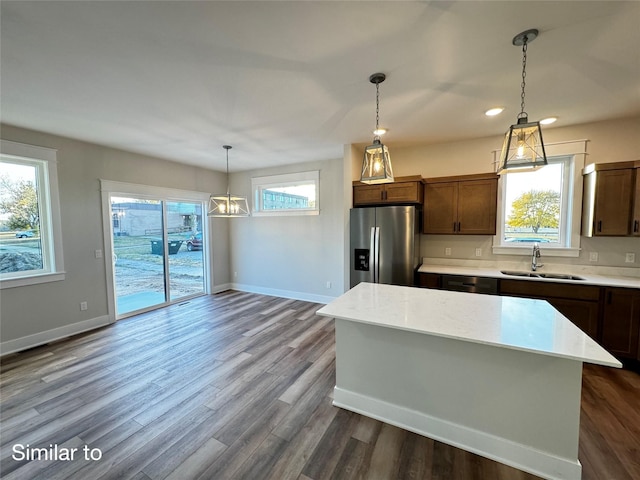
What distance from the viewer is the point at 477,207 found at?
3.52 m

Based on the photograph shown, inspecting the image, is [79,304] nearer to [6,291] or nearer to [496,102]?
[6,291]

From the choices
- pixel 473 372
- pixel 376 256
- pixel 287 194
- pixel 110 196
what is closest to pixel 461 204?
pixel 376 256

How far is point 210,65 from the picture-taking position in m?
1.98

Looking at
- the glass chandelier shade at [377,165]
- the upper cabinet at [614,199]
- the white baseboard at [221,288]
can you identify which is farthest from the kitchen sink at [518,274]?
the white baseboard at [221,288]

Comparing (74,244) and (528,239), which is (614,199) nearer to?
(528,239)

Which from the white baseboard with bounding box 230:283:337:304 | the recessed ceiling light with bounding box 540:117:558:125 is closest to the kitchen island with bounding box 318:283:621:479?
the recessed ceiling light with bounding box 540:117:558:125

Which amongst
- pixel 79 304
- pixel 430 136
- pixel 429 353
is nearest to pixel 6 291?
pixel 79 304

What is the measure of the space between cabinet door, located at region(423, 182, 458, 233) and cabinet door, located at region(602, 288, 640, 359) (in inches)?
66.3

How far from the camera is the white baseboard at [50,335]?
3105mm

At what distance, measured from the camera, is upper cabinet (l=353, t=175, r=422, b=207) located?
3.56 m

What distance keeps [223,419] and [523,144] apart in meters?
2.95

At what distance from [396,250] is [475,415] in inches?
79.7

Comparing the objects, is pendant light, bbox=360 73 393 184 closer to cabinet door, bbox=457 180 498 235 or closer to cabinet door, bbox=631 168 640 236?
cabinet door, bbox=457 180 498 235

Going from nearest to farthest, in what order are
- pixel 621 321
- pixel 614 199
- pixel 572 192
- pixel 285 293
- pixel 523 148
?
pixel 523 148 < pixel 621 321 < pixel 614 199 < pixel 572 192 < pixel 285 293
